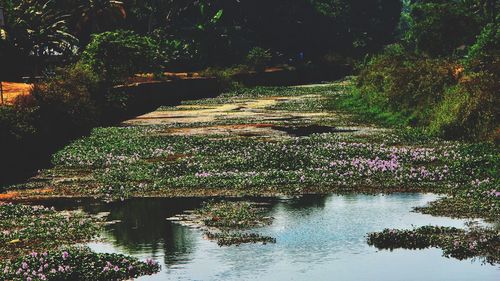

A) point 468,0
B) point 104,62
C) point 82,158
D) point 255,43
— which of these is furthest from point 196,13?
point 82,158

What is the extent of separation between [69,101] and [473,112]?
18.6m

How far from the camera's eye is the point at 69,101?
4031cm

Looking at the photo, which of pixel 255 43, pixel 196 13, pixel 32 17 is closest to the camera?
pixel 32 17

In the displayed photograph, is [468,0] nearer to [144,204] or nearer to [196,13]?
[196,13]

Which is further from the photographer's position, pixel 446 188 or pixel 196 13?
pixel 196 13

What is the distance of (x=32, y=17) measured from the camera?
2304 inches

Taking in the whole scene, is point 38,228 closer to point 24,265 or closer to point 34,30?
point 24,265

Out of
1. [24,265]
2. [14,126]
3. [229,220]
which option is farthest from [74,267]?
[14,126]

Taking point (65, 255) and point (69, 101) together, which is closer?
point (65, 255)

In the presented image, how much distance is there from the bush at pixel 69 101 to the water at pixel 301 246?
14745 millimetres

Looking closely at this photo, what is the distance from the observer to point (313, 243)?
17.6 meters

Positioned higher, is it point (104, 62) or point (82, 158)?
point (104, 62)

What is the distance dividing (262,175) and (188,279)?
1161 centimetres

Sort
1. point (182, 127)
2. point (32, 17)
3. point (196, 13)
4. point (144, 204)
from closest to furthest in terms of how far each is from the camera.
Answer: point (144, 204)
point (182, 127)
point (32, 17)
point (196, 13)
